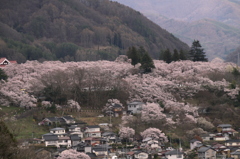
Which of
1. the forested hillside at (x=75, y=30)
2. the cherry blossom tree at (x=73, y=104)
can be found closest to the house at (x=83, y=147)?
the cherry blossom tree at (x=73, y=104)

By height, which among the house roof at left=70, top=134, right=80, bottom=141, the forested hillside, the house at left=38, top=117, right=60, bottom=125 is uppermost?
the forested hillside

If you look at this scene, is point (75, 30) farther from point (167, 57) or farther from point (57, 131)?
point (57, 131)

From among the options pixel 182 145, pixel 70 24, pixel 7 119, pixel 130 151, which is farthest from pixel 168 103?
pixel 70 24

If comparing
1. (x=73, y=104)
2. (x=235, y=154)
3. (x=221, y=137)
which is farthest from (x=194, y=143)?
(x=73, y=104)

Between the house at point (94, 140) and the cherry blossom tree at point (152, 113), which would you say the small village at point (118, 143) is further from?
the cherry blossom tree at point (152, 113)

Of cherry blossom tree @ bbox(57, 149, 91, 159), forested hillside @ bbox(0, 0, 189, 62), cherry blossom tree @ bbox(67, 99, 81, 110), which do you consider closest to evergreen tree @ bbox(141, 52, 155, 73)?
cherry blossom tree @ bbox(67, 99, 81, 110)

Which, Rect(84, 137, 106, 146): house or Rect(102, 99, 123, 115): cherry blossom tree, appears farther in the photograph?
Rect(102, 99, 123, 115): cherry blossom tree

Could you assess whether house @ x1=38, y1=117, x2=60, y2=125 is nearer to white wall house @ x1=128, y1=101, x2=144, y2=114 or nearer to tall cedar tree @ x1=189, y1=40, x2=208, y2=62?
white wall house @ x1=128, y1=101, x2=144, y2=114

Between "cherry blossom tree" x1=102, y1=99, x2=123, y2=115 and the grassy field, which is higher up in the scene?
"cherry blossom tree" x1=102, y1=99, x2=123, y2=115
